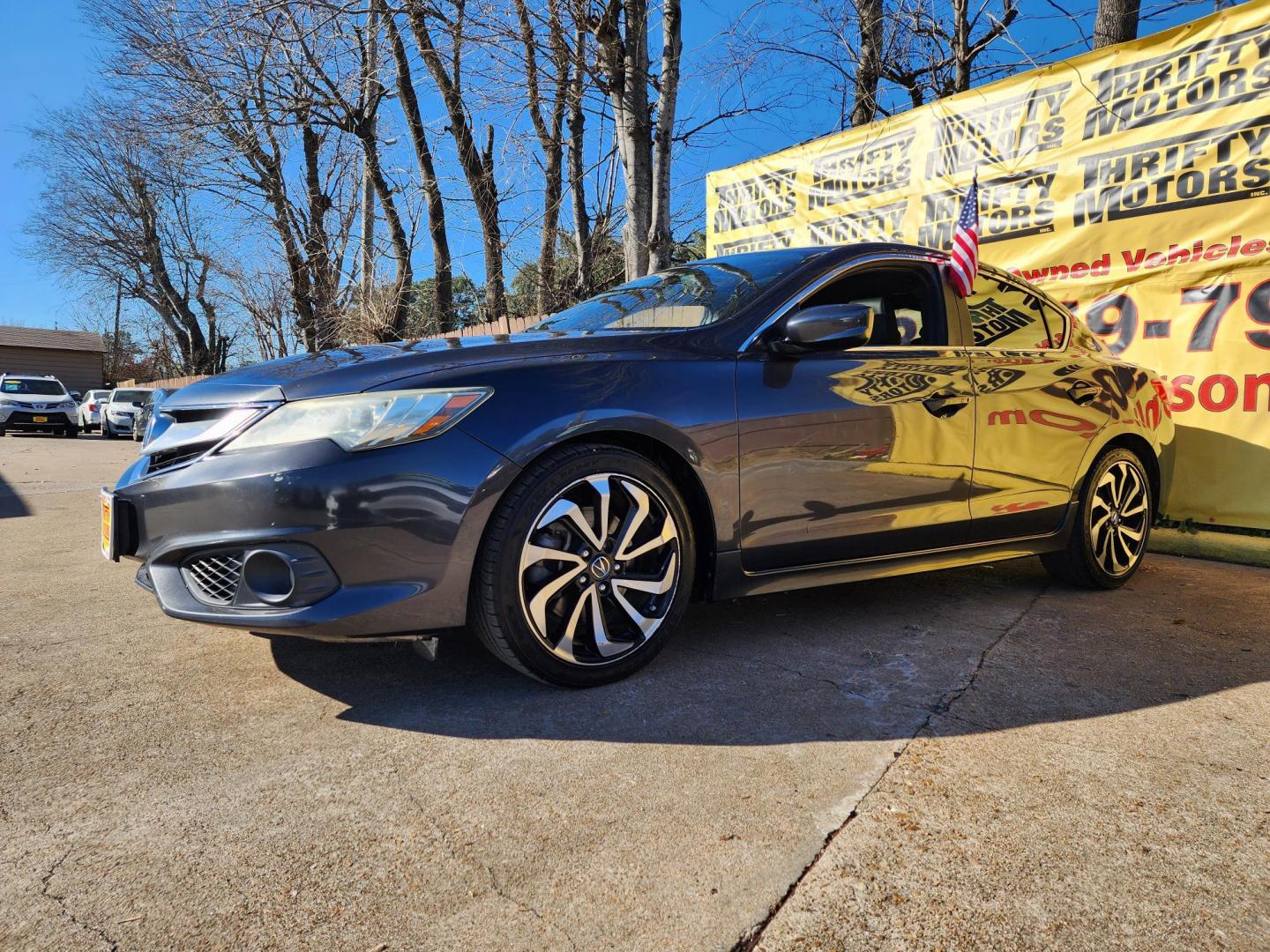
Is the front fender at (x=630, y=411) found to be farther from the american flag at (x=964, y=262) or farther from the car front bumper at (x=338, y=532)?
the american flag at (x=964, y=262)

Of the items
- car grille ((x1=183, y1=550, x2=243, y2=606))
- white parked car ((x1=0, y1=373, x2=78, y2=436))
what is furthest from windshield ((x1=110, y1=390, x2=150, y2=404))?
car grille ((x1=183, y1=550, x2=243, y2=606))

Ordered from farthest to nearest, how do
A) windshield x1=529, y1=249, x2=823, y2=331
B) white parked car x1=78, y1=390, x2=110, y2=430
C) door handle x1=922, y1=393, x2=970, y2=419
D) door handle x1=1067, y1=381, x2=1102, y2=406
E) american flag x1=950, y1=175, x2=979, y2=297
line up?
white parked car x1=78, y1=390, x2=110, y2=430 → door handle x1=1067, y1=381, x2=1102, y2=406 → american flag x1=950, y1=175, x2=979, y2=297 → door handle x1=922, y1=393, x2=970, y2=419 → windshield x1=529, y1=249, x2=823, y2=331

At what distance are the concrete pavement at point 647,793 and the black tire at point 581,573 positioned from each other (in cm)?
13

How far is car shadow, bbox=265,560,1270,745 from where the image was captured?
237 cm

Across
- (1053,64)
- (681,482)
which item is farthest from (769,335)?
(1053,64)

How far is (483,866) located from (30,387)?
2619cm

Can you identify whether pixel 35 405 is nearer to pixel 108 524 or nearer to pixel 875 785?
pixel 108 524

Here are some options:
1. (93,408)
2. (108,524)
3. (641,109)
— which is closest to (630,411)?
(108,524)

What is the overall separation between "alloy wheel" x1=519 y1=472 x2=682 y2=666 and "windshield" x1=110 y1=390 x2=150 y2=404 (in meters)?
24.0

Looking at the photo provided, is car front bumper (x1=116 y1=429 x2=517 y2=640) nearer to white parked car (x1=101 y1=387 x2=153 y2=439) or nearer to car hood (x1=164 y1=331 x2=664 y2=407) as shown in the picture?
car hood (x1=164 y1=331 x2=664 y2=407)

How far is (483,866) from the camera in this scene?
5.49 ft

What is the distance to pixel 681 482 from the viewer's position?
9.22 feet

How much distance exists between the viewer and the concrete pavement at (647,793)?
1.52m

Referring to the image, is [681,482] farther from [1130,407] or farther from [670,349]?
[1130,407]
